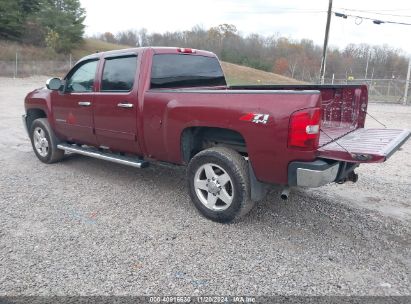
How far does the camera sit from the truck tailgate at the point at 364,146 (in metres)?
3.11

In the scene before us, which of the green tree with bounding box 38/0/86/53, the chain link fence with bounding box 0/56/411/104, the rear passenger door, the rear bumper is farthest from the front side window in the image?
the green tree with bounding box 38/0/86/53

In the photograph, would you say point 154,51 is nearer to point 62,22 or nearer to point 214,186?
point 214,186

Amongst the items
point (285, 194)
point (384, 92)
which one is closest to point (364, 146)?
point (285, 194)

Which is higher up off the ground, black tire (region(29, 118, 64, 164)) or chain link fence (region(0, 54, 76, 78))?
chain link fence (region(0, 54, 76, 78))

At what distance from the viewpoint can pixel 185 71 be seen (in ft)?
16.5

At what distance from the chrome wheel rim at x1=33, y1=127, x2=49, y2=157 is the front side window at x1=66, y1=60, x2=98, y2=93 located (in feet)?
3.81

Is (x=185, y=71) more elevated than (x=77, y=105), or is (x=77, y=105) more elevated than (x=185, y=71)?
(x=185, y=71)

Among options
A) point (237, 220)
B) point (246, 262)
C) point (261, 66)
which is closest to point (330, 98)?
point (237, 220)

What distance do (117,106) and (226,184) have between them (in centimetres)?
184

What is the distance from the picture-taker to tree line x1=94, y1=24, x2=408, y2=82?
174ft

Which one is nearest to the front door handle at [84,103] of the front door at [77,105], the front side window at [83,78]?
the front door at [77,105]

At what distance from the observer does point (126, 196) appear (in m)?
4.82

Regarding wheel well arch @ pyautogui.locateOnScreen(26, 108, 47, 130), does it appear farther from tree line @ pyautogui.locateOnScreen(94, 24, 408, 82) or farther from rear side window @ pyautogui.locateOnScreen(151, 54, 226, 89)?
tree line @ pyautogui.locateOnScreen(94, 24, 408, 82)

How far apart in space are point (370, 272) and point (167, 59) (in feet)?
11.1
